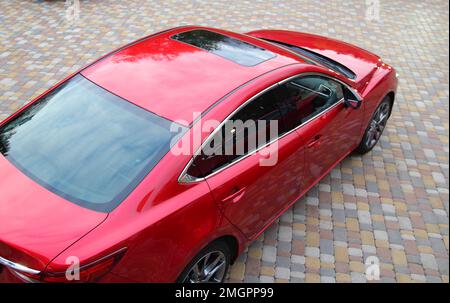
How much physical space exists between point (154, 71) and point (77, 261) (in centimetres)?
146

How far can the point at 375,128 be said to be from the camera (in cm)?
484

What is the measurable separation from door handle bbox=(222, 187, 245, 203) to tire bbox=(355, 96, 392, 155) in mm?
2262

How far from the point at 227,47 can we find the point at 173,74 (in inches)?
27.4

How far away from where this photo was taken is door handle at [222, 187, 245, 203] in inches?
111

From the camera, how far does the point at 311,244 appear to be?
3.79m

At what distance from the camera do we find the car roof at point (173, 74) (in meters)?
2.74

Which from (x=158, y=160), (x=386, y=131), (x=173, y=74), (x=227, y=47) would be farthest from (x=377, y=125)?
(x=158, y=160)

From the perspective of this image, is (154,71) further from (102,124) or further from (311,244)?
(311,244)

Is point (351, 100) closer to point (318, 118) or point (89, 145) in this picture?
point (318, 118)

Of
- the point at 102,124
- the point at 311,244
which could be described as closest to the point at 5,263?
the point at 102,124

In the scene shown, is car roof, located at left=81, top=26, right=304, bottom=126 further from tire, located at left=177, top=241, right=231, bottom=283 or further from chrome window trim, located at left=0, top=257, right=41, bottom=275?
chrome window trim, located at left=0, top=257, right=41, bottom=275

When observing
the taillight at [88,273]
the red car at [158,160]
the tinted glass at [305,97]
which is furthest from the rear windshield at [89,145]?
the tinted glass at [305,97]
